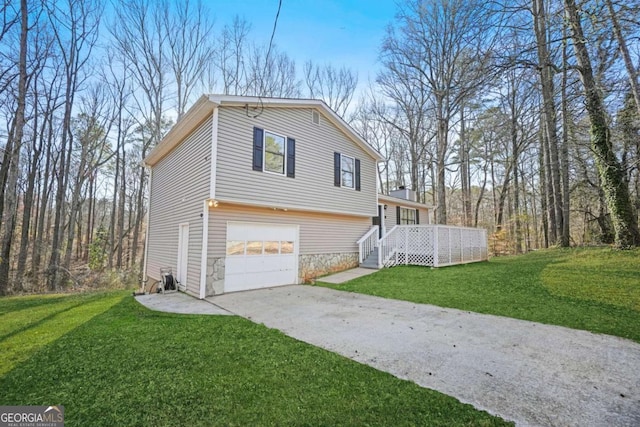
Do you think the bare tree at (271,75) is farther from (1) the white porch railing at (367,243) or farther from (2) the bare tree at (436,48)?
(1) the white porch railing at (367,243)

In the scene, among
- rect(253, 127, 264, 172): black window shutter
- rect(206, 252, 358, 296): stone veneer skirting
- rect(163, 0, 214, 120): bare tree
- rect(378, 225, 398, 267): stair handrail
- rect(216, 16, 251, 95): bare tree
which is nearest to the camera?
rect(206, 252, 358, 296): stone veneer skirting

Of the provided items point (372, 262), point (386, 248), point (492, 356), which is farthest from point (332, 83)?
point (492, 356)

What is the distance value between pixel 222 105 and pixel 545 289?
9051 millimetres

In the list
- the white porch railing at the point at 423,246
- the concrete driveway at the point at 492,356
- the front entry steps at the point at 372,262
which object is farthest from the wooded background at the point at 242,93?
the concrete driveway at the point at 492,356

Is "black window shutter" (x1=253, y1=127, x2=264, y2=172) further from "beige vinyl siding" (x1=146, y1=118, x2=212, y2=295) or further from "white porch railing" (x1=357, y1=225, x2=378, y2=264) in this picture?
"white porch railing" (x1=357, y1=225, x2=378, y2=264)

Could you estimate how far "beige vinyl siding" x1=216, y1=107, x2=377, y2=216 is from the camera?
732 centimetres

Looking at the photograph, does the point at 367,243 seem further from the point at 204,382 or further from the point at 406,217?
the point at 204,382

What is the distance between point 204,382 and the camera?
109 inches

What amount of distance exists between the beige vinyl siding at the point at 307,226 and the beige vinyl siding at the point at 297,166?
1.32 feet

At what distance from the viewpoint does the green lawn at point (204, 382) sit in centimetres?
225

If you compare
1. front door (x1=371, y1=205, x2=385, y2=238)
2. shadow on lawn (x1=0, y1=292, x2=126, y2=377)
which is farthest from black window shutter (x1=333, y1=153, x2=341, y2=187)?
shadow on lawn (x1=0, y1=292, x2=126, y2=377)

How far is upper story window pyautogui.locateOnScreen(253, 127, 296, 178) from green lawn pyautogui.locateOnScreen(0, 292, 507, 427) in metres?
4.94

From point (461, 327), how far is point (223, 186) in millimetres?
5984

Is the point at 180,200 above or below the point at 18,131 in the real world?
below
